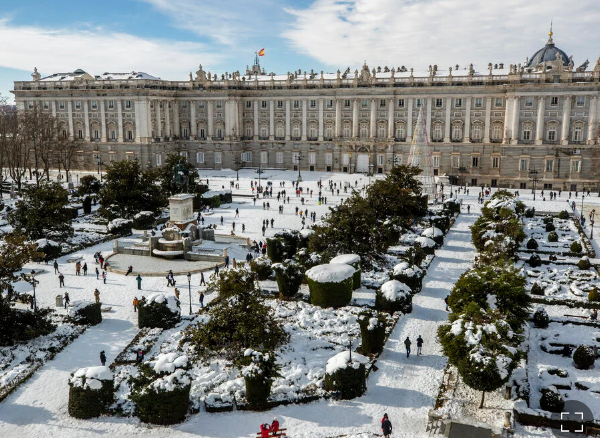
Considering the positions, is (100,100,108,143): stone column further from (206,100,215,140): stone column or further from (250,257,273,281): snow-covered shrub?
(250,257,273,281): snow-covered shrub

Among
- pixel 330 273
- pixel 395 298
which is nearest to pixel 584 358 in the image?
pixel 395 298

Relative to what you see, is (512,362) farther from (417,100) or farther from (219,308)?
(417,100)

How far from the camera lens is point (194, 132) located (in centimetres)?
9875

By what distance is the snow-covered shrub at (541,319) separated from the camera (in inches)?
1184

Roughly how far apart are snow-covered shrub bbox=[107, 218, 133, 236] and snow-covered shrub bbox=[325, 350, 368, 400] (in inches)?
1272

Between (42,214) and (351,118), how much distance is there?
5608cm

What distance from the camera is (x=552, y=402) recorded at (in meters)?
21.8

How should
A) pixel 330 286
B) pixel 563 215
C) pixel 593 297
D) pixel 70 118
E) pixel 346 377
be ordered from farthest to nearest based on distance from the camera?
pixel 70 118 < pixel 563 215 < pixel 593 297 < pixel 330 286 < pixel 346 377

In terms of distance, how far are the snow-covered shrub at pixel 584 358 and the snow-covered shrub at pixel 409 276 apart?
10.3 metres

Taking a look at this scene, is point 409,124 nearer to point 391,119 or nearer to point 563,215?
point 391,119

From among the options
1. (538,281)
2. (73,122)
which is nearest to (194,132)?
(73,122)

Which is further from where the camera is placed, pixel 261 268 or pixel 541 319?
pixel 261 268

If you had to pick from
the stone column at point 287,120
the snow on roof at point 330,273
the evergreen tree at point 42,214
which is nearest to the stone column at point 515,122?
the stone column at point 287,120

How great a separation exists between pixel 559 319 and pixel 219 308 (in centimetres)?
1801
